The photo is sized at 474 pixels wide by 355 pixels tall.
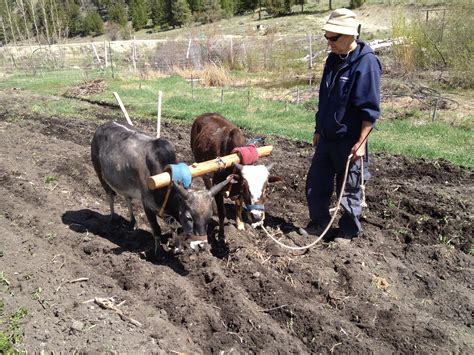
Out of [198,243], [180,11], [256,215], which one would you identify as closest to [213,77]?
[256,215]

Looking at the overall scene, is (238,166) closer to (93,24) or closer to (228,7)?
(228,7)

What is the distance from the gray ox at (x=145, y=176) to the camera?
4.72 m

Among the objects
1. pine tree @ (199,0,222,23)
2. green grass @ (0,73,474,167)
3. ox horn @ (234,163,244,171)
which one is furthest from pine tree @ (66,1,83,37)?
ox horn @ (234,163,244,171)

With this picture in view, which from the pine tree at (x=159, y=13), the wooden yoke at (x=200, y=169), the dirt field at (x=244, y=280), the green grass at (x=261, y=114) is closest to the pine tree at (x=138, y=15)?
the pine tree at (x=159, y=13)

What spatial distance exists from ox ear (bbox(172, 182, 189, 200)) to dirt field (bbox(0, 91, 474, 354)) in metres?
0.96

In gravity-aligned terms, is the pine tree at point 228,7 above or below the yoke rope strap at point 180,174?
above

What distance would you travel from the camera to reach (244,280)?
501cm

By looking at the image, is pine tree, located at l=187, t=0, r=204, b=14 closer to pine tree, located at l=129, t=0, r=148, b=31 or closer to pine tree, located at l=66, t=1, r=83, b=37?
pine tree, located at l=129, t=0, r=148, b=31

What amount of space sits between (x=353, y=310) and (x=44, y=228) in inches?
162

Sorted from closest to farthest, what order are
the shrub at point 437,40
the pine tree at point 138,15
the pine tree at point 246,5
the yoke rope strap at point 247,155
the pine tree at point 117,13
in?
the yoke rope strap at point 247,155 < the shrub at point 437,40 < the pine tree at point 246,5 < the pine tree at point 117,13 < the pine tree at point 138,15

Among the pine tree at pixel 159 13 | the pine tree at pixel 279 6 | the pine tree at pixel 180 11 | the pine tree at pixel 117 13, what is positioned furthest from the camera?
the pine tree at pixel 117 13

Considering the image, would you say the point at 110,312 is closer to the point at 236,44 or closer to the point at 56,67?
the point at 236,44

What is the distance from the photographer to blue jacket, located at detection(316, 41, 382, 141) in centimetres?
506

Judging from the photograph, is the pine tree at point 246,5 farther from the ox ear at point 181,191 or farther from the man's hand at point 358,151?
the ox ear at point 181,191
